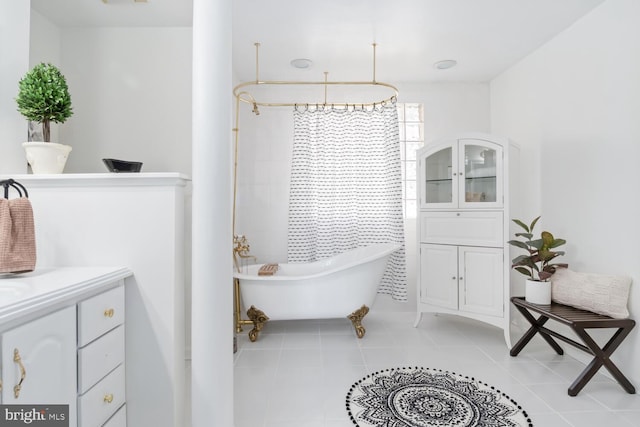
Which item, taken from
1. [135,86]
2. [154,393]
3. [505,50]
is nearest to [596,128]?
[505,50]

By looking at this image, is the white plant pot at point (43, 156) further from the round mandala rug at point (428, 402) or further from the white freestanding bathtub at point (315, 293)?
the round mandala rug at point (428, 402)

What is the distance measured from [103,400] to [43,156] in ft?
3.69

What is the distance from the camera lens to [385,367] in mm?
2369

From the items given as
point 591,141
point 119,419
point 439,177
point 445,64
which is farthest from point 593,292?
point 119,419

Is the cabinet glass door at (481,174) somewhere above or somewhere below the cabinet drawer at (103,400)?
above

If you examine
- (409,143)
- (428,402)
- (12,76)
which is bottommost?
(428,402)

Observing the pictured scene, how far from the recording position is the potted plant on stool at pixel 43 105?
146 centimetres

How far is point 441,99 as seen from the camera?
145 inches

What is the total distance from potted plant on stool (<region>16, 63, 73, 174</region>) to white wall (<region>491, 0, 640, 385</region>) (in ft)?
10.9

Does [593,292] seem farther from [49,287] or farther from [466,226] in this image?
[49,287]

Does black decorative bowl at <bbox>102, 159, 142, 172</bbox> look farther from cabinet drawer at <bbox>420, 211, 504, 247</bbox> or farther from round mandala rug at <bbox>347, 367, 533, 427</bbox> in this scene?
cabinet drawer at <bbox>420, 211, 504, 247</bbox>

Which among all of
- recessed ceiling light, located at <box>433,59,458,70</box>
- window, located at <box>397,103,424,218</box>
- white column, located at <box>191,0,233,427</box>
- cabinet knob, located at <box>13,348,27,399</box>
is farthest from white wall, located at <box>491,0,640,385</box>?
cabinet knob, located at <box>13,348,27,399</box>

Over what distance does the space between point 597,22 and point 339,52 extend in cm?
194

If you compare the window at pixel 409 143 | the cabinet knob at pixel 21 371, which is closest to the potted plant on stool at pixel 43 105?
the cabinet knob at pixel 21 371
